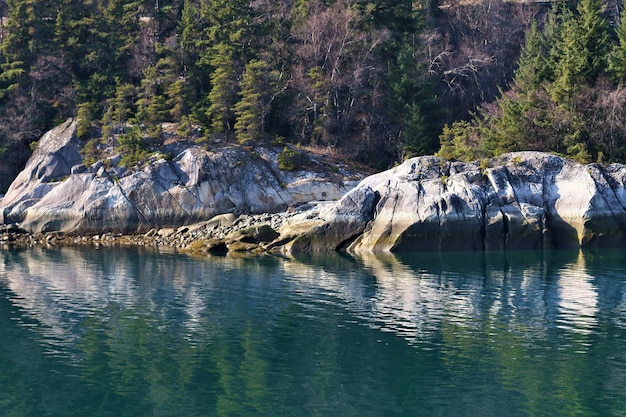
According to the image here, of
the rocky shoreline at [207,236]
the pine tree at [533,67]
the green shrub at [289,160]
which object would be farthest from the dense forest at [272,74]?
the rocky shoreline at [207,236]

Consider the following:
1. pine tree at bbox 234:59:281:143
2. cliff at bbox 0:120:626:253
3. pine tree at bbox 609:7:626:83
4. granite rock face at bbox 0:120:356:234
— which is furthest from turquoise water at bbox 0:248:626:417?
pine tree at bbox 234:59:281:143

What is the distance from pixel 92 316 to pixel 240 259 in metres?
17.6

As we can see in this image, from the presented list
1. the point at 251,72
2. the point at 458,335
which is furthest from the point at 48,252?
the point at 458,335

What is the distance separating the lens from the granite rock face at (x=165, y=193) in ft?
187

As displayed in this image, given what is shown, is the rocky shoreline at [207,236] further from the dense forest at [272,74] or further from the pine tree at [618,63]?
the pine tree at [618,63]

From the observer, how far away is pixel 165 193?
5719 centimetres

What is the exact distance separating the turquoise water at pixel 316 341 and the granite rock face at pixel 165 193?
1519 cm

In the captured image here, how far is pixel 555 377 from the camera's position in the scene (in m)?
21.6

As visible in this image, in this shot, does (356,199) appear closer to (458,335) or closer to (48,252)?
(48,252)

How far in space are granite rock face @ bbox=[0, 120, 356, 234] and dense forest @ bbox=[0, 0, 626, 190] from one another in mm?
3001

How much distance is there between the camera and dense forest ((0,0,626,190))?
61594 mm

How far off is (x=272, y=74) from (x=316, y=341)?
135 feet

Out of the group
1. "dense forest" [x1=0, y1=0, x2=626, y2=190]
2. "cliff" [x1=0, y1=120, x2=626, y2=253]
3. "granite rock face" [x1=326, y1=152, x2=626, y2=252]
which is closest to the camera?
"granite rock face" [x1=326, y1=152, x2=626, y2=252]

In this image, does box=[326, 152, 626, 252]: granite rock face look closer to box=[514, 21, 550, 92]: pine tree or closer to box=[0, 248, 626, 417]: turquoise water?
box=[0, 248, 626, 417]: turquoise water
